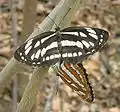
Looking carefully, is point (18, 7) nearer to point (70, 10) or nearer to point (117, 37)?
point (117, 37)

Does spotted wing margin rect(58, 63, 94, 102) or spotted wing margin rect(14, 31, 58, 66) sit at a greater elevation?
spotted wing margin rect(14, 31, 58, 66)

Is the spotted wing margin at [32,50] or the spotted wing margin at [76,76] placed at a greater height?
the spotted wing margin at [32,50]

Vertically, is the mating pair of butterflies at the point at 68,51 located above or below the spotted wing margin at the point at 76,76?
above

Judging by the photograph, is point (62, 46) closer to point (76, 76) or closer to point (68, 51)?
point (68, 51)

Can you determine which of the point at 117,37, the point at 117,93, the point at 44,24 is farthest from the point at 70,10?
the point at 117,37

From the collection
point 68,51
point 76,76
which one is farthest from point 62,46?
point 76,76
